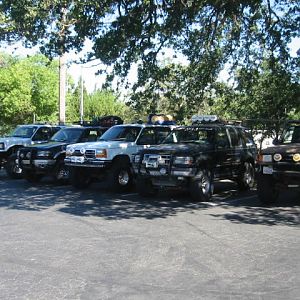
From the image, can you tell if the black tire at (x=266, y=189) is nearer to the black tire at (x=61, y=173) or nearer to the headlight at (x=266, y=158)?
the headlight at (x=266, y=158)

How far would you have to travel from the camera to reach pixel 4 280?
5668 mm

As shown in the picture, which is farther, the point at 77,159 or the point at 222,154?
the point at 77,159

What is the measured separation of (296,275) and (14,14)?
9590 millimetres

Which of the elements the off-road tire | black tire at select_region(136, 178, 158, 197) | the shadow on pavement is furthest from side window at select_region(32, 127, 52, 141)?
the off-road tire

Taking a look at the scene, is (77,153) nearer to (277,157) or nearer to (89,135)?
(89,135)

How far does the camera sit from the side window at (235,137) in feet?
45.1

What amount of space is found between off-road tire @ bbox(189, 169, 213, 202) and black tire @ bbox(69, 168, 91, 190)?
3920 millimetres

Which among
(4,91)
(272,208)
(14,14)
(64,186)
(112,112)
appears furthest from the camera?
(112,112)

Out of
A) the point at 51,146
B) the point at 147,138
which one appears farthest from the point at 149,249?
the point at 51,146

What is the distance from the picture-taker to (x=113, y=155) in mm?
13805

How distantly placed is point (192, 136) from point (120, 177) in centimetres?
227

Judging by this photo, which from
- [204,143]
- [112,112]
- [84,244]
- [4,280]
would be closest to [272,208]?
[204,143]

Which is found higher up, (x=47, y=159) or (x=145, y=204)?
(x=47, y=159)

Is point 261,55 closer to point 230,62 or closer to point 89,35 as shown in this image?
point 230,62
